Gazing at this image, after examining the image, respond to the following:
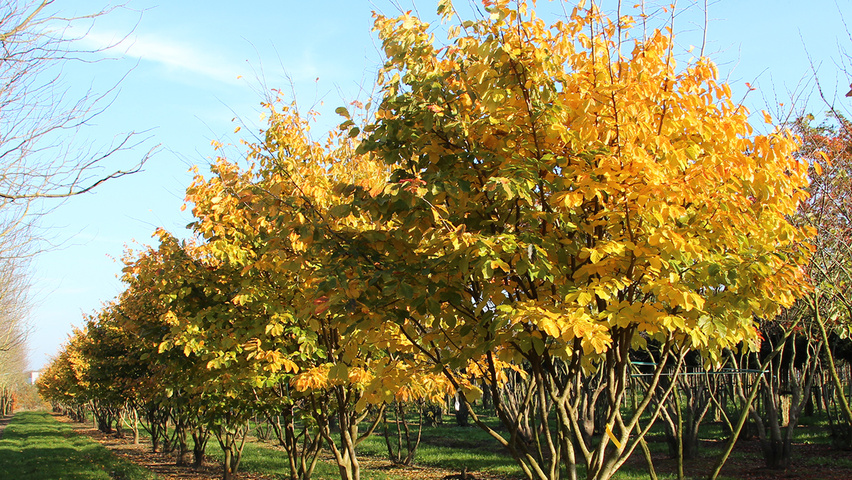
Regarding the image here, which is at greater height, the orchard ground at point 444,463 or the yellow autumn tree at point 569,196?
the yellow autumn tree at point 569,196

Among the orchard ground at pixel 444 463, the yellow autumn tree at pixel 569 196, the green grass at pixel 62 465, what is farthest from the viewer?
the green grass at pixel 62 465

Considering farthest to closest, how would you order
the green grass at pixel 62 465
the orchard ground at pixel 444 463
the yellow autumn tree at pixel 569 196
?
the green grass at pixel 62 465 → the orchard ground at pixel 444 463 → the yellow autumn tree at pixel 569 196

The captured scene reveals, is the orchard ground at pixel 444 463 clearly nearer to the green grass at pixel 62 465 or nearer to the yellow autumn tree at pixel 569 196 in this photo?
the green grass at pixel 62 465

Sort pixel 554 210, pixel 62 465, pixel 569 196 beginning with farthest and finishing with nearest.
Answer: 1. pixel 62 465
2. pixel 554 210
3. pixel 569 196

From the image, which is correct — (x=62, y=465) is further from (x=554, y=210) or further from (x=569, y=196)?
Answer: (x=569, y=196)

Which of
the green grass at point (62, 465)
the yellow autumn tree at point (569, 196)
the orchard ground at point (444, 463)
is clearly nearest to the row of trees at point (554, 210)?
the yellow autumn tree at point (569, 196)

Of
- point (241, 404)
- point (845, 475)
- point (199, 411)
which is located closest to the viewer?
point (241, 404)

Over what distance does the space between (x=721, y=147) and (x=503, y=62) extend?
1426 millimetres

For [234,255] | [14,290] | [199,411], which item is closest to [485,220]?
[234,255]

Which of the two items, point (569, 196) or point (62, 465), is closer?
point (569, 196)

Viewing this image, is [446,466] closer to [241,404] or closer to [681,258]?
[241,404]

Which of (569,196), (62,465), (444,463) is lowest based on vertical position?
(444,463)

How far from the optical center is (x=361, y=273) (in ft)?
11.2

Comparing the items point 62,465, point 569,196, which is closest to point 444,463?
point 62,465
